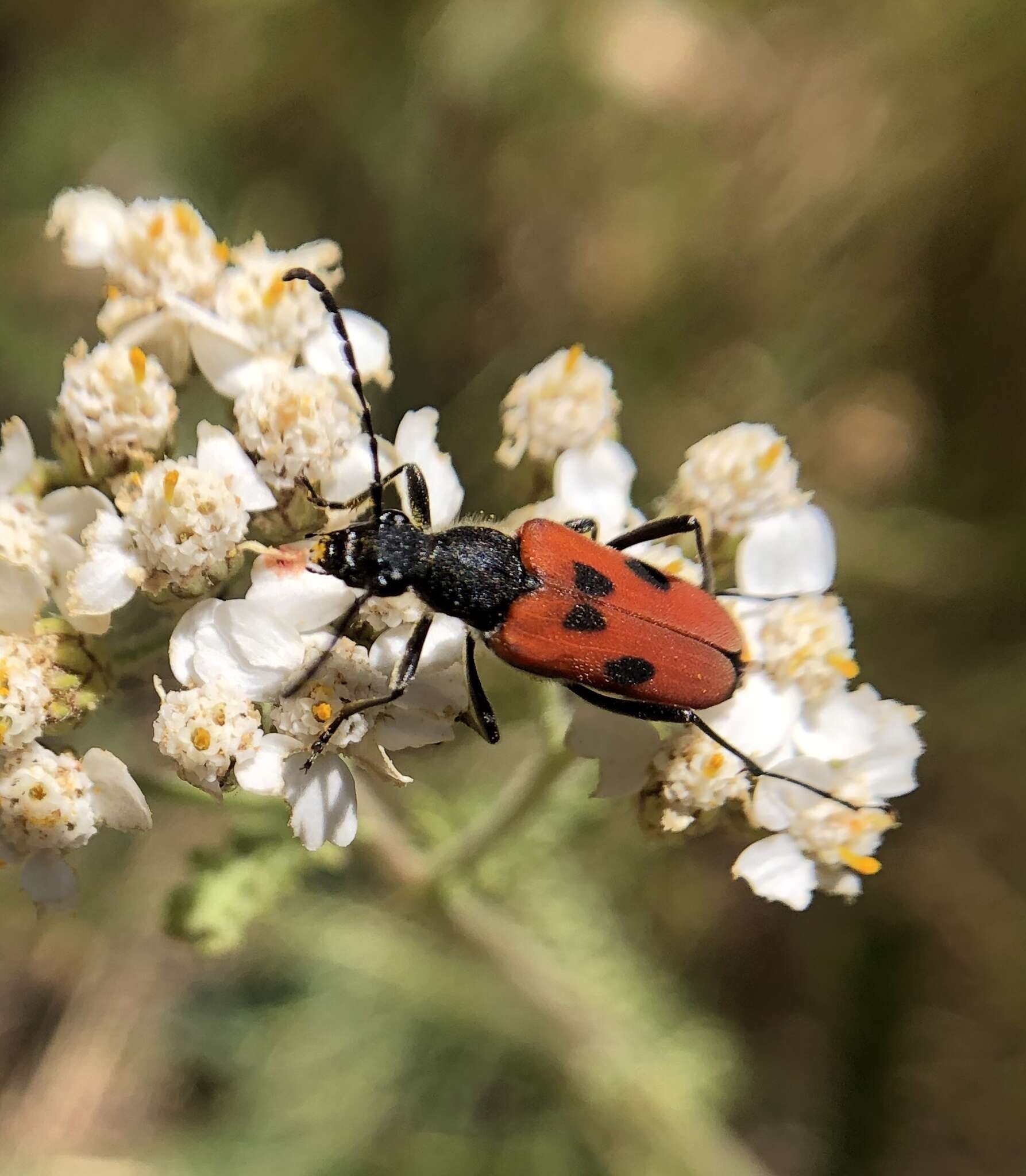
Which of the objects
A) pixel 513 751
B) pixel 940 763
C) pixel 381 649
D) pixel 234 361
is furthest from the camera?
pixel 940 763

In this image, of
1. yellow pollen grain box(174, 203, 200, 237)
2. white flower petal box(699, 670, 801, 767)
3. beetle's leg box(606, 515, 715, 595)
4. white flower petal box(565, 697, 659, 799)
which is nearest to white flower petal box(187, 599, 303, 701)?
white flower petal box(565, 697, 659, 799)

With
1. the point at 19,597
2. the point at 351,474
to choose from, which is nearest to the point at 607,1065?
the point at 351,474

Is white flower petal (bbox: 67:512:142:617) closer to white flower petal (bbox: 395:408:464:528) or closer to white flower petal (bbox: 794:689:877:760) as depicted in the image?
white flower petal (bbox: 395:408:464:528)

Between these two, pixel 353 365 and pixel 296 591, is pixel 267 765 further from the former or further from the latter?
pixel 353 365

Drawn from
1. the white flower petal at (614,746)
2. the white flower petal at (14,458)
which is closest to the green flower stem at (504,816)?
the white flower petal at (614,746)

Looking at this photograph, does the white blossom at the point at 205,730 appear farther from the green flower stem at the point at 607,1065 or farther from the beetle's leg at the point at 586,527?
the green flower stem at the point at 607,1065

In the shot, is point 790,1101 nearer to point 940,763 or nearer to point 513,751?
point 940,763

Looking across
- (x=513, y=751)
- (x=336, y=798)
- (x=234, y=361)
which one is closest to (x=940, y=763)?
(x=513, y=751)
